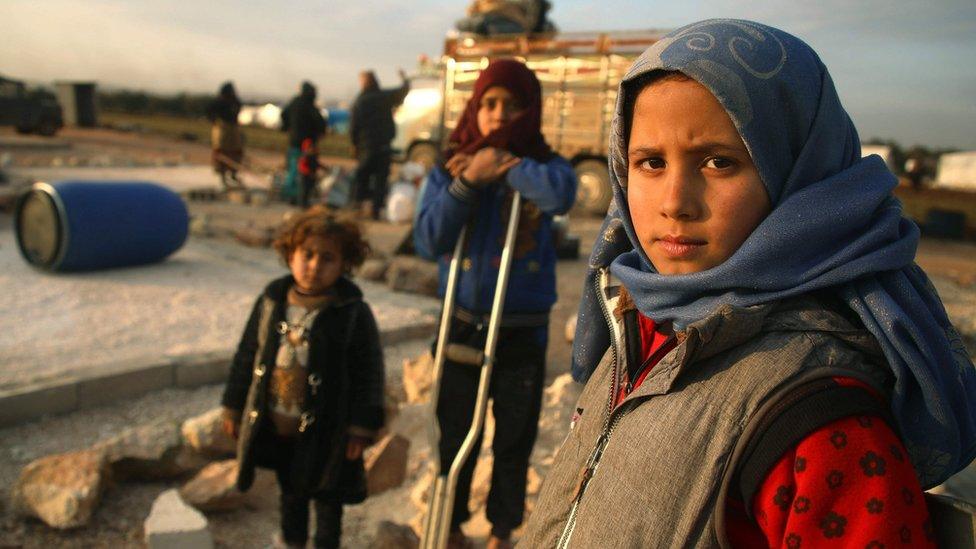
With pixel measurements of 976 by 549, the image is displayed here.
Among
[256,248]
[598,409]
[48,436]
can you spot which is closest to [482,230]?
[598,409]

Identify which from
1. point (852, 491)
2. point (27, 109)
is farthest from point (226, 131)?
point (27, 109)

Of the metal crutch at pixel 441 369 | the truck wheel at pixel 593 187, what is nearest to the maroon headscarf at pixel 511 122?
the metal crutch at pixel 441 369

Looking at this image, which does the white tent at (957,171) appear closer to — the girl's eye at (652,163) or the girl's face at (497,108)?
the girl's face at (497,108)

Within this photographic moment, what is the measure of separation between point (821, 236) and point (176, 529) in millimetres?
2506

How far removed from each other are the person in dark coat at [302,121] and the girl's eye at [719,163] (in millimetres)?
11722

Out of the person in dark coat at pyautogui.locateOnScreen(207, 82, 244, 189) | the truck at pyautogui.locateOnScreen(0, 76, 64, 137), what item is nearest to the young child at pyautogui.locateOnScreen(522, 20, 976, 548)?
the person in dark coat at pyautogui.locateOnScreen(207, 82, 244, 189)

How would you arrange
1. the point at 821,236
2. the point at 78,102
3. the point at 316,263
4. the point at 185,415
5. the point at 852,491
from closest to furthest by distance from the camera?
1. the point at 852,491
2. the point at 821,236
3. the point at 316,263
4. the point at 185,415
5. the point at 78,102

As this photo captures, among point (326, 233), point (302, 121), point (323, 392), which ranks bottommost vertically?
point (323, 392)

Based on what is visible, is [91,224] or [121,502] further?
[91,224]

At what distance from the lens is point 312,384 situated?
283cm

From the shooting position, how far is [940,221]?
14.0 meters

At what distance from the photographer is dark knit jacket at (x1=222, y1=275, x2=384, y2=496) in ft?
9.37

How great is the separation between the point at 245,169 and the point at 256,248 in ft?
20.5

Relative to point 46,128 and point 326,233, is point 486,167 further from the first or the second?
point 46,128
